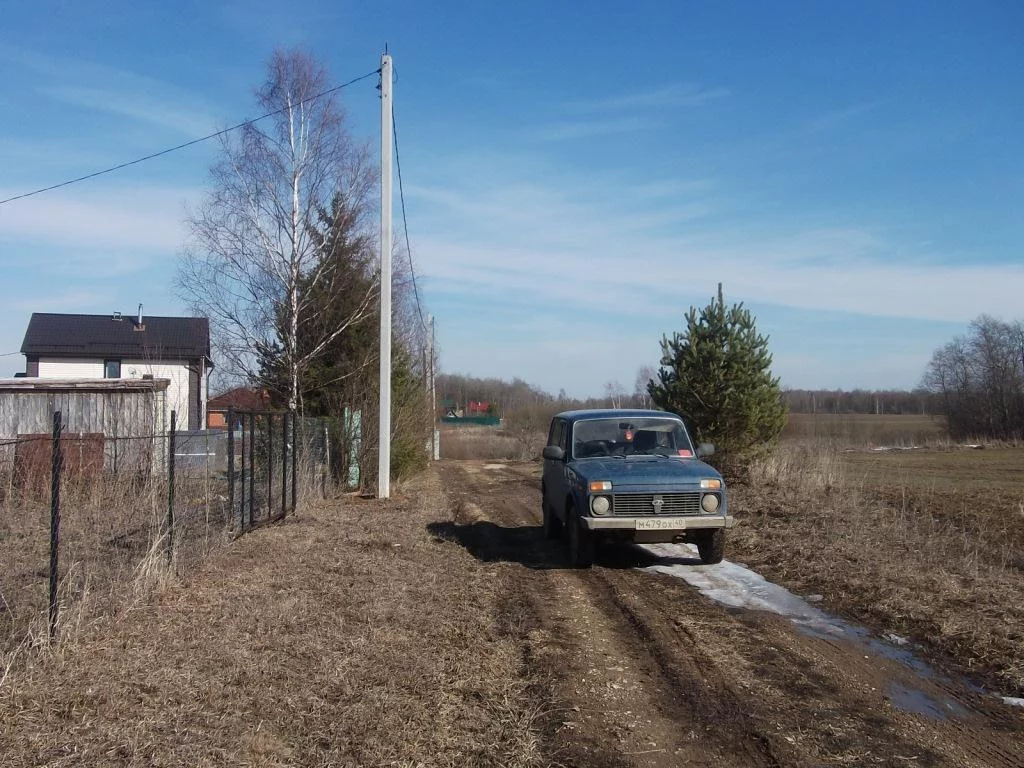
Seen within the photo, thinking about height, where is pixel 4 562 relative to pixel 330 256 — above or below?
below

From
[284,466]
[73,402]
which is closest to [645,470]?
[284,466]

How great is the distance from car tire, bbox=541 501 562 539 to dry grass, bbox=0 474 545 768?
3745mm

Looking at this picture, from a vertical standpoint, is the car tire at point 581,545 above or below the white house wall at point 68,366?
below

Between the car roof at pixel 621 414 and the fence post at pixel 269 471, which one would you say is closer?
the car roof at pixel 621 414

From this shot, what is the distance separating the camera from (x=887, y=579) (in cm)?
866

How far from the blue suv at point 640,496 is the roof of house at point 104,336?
33.1m

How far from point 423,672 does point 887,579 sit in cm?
541

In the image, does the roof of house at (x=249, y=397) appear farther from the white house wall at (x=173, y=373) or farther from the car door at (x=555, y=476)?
the car door at (x=555, y=476)

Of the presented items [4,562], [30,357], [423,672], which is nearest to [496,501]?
[4,562]

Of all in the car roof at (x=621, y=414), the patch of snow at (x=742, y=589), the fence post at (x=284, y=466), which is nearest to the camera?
the patch of snow at (x=742, y=589)

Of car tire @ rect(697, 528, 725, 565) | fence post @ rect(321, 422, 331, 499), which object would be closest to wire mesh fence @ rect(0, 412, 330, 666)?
fence post @ rect(321, 422, 331, 499)

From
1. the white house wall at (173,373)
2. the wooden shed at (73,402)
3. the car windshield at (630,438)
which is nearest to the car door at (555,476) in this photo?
the car windshield at (630,438)

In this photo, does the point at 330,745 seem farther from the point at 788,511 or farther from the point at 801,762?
the point at 788,511

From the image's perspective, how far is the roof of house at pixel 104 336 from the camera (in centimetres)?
4112
